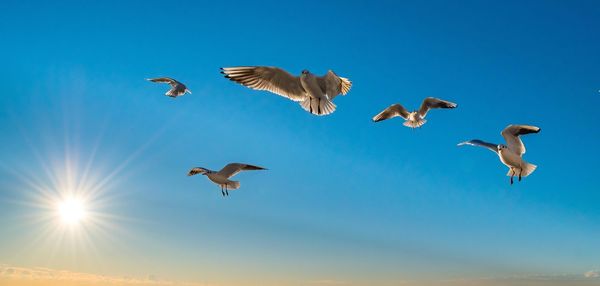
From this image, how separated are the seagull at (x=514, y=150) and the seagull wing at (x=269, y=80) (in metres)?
5.23

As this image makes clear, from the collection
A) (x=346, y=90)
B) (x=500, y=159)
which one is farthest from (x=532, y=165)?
(x=346, y=90)

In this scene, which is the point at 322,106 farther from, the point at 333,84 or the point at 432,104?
the point at 432,104

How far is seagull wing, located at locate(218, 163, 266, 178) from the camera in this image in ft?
45.3

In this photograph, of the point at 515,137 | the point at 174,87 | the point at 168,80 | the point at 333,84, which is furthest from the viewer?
the point at 168,80

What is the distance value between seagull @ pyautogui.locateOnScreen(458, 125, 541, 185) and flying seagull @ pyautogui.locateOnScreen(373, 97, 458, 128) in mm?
3354

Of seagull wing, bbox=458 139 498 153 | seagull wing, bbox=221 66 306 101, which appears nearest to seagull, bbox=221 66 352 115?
seagull wing, bbox=221 66 306 101

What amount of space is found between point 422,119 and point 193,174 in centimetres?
778

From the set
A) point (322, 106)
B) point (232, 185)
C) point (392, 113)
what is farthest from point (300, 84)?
point (392, 113)

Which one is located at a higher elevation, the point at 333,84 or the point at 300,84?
the point at 300,84

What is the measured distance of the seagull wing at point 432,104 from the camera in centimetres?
1712

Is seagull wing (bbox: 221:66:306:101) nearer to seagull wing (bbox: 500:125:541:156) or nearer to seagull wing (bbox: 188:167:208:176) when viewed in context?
seagull wing (bbox: 188:167:208:176)

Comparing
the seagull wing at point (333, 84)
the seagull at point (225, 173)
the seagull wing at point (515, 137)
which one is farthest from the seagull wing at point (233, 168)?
the seagull wing at point (515, 137)

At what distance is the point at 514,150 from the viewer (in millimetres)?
13852

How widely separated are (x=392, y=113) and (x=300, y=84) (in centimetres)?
497
